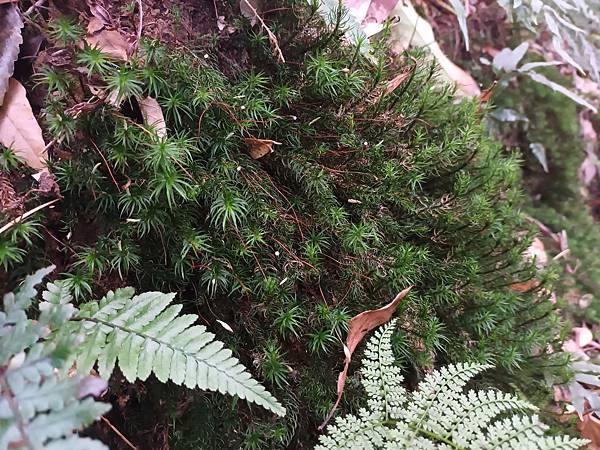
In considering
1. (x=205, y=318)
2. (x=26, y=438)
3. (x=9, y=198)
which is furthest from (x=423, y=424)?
(x=9, y=198)

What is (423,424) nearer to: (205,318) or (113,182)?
(205,318)

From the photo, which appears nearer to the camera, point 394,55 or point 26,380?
point 26,380

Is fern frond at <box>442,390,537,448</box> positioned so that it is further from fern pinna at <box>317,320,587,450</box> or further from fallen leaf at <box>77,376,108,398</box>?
fallen leaf at <box>77,376,108,398</box>

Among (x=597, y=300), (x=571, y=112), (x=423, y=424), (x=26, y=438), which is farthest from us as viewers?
(x=571, y=112)

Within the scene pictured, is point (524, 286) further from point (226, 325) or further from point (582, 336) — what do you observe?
point (226, 325)

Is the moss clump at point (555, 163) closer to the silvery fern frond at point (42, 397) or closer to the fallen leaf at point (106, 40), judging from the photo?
the fallen leaf at point (106, 40)

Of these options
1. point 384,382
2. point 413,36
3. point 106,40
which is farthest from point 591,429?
point 106,40
